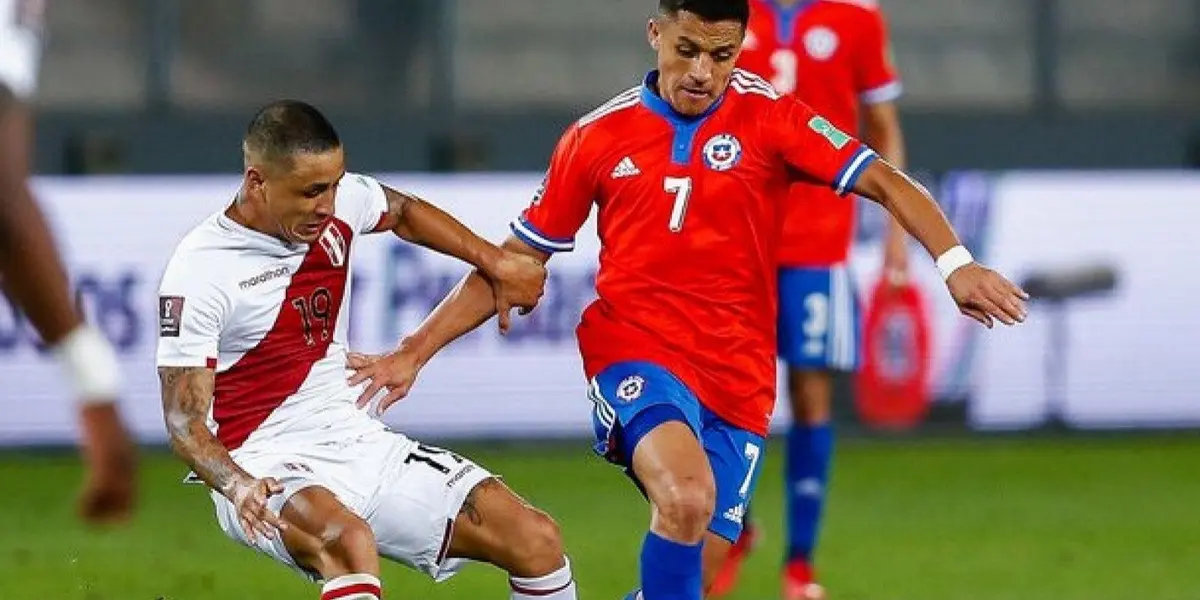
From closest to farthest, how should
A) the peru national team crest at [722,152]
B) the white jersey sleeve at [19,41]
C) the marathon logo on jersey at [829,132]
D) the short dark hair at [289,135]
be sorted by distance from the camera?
the white jersey sleeve at [19,41], the short dark hair at [289,135], the marathon logo on jersey at [829,132], the peru national team crest at [722,152]

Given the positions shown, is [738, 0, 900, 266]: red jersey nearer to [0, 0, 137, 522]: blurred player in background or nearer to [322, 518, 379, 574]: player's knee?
[322, 518, 379, 574]: player's knee

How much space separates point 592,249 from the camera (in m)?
13.0

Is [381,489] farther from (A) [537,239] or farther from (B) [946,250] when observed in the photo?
(B) [946,250]

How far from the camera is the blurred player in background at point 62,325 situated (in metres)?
4.09

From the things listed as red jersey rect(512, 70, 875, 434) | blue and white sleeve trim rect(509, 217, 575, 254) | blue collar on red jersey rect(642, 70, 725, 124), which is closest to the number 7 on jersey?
red jersey rect(512, 70, 875, 434)

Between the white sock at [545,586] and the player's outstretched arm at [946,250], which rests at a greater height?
the player's outstretched arm at [946,250]

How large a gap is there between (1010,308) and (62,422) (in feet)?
25.5

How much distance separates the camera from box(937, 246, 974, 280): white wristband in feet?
21.0

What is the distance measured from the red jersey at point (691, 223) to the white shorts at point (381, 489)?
1.90 feet

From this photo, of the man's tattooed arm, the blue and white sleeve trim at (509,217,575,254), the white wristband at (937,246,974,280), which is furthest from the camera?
the blue and white sleeve trim at (509,217,575,254)

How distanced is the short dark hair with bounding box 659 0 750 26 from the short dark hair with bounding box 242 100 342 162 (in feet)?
3.23

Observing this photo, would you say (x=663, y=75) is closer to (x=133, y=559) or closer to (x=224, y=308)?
(x=224, y=308)

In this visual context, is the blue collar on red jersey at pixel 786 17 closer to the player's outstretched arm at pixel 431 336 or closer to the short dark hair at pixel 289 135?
the player's outstretched arm at pixel 431 336

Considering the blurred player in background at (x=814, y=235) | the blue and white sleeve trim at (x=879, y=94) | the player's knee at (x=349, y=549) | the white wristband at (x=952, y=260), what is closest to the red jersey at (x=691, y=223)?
the white wristband at (x=952, y=260)
